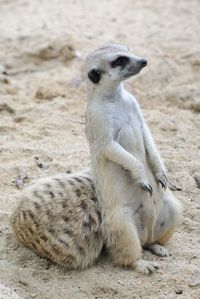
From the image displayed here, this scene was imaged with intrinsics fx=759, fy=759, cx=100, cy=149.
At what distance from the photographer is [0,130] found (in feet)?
14.9

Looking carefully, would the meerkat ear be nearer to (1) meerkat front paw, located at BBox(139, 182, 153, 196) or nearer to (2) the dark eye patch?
(2) the dark eye patch

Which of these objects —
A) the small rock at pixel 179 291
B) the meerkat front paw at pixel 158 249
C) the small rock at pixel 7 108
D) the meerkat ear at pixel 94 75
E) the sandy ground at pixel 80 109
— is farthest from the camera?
the small rock at pixel 7 108

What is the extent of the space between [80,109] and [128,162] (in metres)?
1.73

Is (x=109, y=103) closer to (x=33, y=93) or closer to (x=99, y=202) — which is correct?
(x=99, y=202)

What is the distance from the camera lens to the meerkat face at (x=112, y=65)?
3.23 metres

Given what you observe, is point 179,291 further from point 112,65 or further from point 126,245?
point 112,65

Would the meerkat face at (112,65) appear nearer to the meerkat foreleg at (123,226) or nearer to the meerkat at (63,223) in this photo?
the meerkat foreleg at (123,226)

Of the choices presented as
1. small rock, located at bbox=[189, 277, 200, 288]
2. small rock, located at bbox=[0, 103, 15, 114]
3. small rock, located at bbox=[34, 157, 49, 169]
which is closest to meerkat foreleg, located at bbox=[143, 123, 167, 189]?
small rock, located at bbox=[189, 277, 200, 288]

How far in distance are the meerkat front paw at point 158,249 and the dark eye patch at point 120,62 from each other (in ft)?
2.70

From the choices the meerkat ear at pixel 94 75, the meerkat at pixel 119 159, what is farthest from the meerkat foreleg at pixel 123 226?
the meerkat ear at pixel 94 75

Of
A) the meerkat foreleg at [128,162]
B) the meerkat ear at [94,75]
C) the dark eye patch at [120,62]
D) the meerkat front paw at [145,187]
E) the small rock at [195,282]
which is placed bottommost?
the small rock at [195,282]

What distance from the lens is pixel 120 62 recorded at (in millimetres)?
3234

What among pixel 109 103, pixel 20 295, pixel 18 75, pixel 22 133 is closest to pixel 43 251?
pixel 20 295

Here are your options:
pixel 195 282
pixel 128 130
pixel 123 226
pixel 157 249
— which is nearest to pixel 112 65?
pixel 128 130
